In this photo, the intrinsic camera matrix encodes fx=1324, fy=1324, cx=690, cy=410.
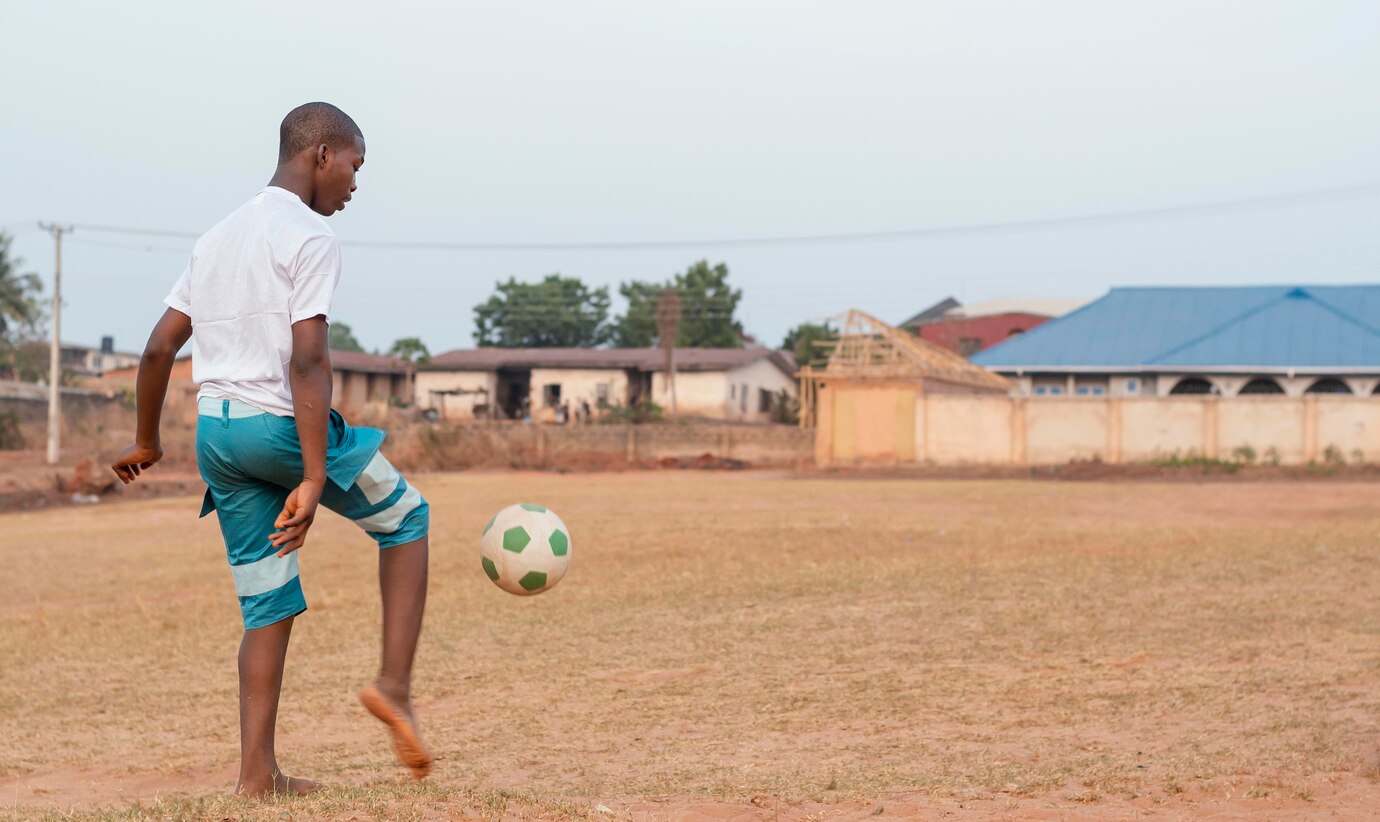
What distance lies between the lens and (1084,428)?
35.1 m

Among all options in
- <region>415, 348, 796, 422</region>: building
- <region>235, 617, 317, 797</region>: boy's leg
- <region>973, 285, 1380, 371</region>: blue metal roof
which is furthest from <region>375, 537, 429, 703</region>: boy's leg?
<region>415, 348, 796, 422</region>: building

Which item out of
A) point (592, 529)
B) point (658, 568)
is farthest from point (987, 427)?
point (658, 568)

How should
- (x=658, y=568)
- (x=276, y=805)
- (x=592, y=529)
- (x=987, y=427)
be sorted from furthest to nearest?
(x=987, y=427) < (x=592, y=529) < (x=658, y=568) < (x=276, y=805)

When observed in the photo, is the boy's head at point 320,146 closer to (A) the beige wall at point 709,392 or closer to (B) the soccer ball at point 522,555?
(B) the soccer ball at point 522,555

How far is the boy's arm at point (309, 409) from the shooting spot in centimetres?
387

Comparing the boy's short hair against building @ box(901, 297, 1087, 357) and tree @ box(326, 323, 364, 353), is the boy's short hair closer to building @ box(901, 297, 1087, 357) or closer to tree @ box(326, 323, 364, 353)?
building @ box(901, 297, 1087, 357)

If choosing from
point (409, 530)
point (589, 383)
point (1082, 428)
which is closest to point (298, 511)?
point (409, 530)

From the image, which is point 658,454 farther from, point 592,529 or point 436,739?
point 436,739

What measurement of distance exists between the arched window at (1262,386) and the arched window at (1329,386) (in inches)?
35.5

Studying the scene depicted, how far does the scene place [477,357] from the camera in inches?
2275

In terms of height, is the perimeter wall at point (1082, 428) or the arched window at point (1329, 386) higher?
the arched window at point (1329, 386)

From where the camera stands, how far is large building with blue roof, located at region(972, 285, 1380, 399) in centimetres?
4041

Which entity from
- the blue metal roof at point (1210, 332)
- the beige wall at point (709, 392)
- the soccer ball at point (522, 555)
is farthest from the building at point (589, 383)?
the soccer ball at point (522, 555)

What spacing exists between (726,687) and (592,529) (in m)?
9.62
